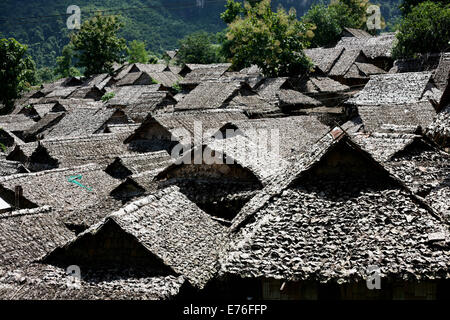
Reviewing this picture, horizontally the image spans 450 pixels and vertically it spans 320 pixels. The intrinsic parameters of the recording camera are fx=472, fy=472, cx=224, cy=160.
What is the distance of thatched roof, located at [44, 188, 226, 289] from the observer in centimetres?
903

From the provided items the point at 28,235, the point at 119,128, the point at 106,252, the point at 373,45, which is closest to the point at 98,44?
the point at 373,45

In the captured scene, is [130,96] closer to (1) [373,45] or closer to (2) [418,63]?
(1) [373,45]

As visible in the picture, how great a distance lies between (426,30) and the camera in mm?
31828

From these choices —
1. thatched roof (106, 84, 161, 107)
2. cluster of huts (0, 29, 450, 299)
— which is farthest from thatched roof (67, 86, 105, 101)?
cluster of huts (0, 29, 450, 299)

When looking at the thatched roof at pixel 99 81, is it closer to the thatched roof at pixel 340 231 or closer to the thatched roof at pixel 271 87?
the thatched roof at pixel 271 87

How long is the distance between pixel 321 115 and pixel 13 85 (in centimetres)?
2781

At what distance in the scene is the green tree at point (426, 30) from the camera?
3134 centimetres

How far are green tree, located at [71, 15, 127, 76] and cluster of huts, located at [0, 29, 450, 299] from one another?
3713cm

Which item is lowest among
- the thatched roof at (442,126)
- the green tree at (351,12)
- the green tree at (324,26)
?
the thatched roof at (442,126)

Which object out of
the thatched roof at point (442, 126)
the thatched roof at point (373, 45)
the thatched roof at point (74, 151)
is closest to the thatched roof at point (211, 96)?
the thatched roof at point (74, 151)

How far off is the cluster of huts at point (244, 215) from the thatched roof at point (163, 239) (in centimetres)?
3

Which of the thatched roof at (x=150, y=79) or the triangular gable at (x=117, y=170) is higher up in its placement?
the thatched roof at (x=150, y=79)

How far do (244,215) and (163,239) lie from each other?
1.78 metres

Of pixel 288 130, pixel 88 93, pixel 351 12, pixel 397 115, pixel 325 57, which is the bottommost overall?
pixel 288 130
